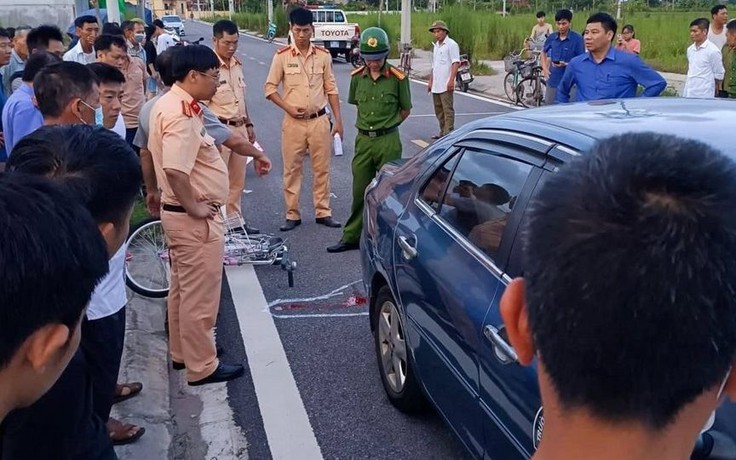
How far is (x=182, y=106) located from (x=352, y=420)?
182 cm

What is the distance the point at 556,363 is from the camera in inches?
43.0

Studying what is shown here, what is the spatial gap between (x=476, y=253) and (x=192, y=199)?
163 centimetres

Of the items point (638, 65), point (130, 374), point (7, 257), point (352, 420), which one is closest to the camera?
point (7, 257)

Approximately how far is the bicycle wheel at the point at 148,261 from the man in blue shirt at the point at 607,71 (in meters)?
3.60

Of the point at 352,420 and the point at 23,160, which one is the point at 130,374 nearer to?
the point at 352,420

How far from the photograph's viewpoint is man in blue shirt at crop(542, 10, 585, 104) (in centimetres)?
1138

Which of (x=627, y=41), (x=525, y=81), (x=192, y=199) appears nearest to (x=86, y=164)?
(x=192, y=199)

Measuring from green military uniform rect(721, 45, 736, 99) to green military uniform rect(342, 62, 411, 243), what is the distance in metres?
4.46

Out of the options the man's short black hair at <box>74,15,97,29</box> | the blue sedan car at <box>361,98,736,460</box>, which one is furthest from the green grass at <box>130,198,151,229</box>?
the blue sedan car at <box>361,98,736,460</box>

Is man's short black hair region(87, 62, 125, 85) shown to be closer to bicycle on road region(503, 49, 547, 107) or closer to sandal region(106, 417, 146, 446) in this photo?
sandal region(106, 417, 146, 446)

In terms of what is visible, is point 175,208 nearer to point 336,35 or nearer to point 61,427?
point 61,427

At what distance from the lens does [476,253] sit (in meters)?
2.99

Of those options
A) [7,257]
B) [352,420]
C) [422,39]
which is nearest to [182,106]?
[352,420]

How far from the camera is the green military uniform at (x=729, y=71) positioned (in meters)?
8.80
